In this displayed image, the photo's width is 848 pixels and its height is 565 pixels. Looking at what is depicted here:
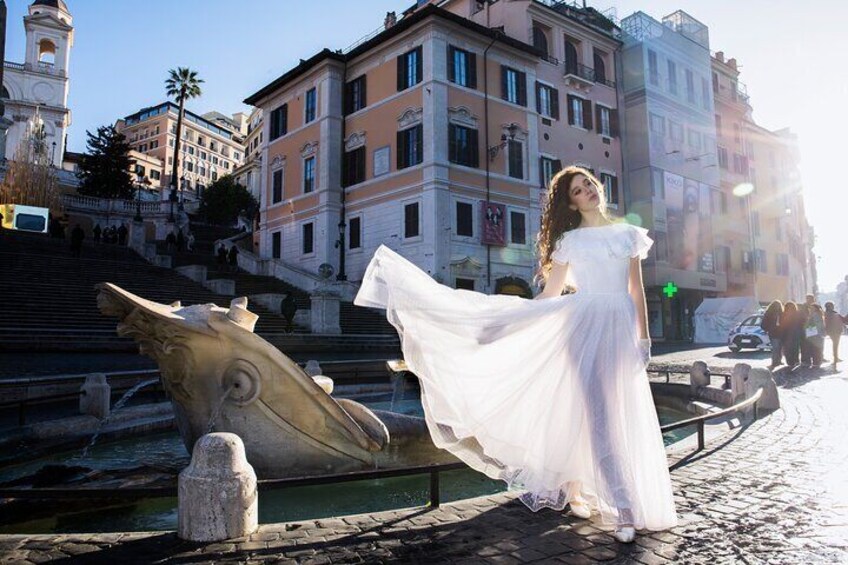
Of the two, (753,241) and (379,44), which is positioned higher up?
(379,44)

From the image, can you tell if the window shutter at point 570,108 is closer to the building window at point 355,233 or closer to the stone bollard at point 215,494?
the building window at point 355,233

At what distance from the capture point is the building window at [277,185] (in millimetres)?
33312

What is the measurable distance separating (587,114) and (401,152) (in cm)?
1242

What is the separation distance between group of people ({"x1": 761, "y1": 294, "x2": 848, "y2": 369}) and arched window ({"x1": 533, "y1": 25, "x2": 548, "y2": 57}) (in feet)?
68.0

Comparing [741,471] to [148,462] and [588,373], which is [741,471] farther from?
[148,462]

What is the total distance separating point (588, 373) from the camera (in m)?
3.29

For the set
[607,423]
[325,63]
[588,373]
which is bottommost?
[607,423]

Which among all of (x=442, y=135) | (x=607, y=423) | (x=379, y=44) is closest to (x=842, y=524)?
(x=607, y=423)

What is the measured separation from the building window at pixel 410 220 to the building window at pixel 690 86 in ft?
77.6

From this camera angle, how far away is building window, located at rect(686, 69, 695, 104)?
37.7m

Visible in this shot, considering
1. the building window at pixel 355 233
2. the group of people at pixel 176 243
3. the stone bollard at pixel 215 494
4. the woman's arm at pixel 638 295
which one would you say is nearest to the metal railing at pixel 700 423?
the woman's arm at pixel 638 295

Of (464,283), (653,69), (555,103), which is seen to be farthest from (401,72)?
(653,69)

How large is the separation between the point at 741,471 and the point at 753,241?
4539cm

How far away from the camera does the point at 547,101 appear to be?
3036 centimetres
